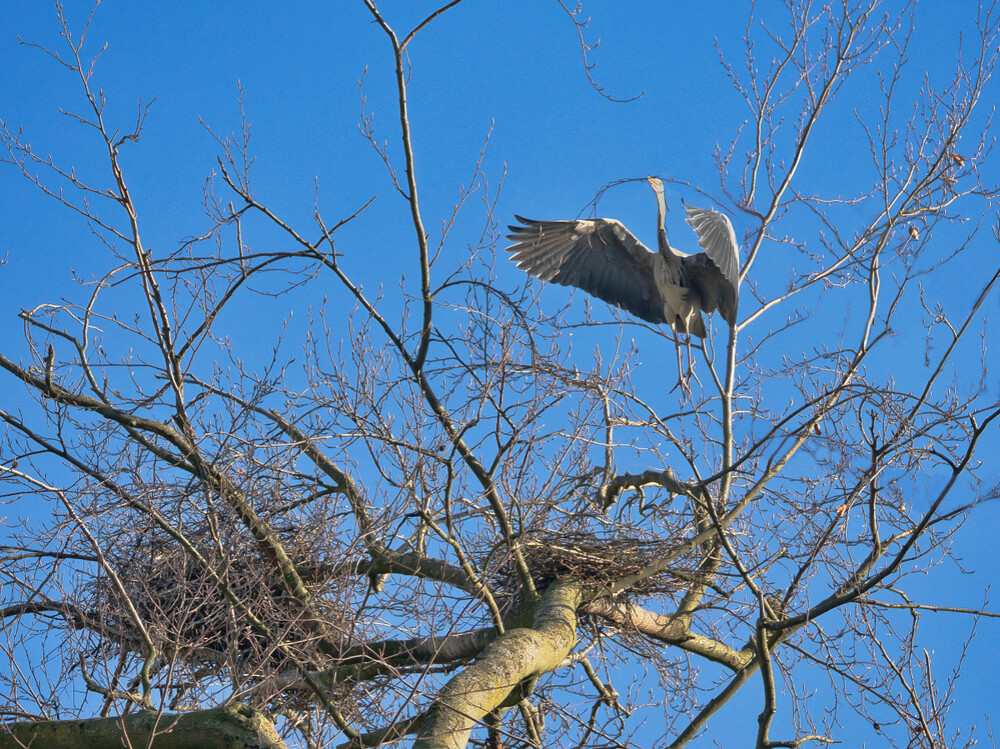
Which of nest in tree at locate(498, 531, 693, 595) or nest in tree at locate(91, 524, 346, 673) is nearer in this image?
nest in tree at locate(91, 524, 346, 673)

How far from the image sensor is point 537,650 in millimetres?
3912

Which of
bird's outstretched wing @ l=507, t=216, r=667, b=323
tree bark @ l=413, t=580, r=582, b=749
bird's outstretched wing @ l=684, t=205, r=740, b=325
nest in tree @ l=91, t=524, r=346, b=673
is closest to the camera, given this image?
tree bark @ l=413, t=580, r=582, b=749

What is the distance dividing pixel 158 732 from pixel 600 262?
207 inches

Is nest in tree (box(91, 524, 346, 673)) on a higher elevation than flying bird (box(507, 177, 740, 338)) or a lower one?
lower

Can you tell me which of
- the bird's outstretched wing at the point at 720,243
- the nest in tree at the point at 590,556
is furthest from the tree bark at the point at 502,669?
the bird's outstretched wing at the point at 720,243

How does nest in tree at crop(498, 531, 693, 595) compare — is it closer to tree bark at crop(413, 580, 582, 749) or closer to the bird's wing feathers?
tree bark at crop(413, 580, 582, 749)

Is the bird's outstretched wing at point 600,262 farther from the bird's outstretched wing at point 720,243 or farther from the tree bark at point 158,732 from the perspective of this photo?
the tree bark at point 158,732

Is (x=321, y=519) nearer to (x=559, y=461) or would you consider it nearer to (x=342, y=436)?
(x=342, y=436)

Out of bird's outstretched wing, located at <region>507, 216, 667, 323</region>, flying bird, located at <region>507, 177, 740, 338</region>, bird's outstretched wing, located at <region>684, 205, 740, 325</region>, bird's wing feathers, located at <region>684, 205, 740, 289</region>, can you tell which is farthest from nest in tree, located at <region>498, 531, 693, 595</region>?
bird's outstretched wing, located at <region>507, 216, 667, 323</region>

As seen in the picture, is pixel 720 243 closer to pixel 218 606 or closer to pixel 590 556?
pixel 590 556

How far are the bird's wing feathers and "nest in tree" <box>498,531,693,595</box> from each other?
2013mm

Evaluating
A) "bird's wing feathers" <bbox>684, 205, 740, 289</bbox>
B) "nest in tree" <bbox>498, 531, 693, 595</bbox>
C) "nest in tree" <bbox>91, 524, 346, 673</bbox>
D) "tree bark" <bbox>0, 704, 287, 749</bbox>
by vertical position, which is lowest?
"tree bark" <bbox>0, 704, 287, 749</bbox>

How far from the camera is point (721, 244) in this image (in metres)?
6.07

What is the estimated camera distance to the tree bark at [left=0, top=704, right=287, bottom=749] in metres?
3.12
